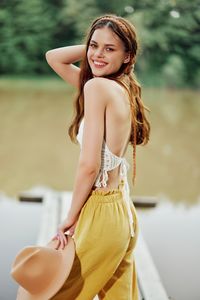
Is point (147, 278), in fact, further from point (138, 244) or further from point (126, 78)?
point (126, 78)

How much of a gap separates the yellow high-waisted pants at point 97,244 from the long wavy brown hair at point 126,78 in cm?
22

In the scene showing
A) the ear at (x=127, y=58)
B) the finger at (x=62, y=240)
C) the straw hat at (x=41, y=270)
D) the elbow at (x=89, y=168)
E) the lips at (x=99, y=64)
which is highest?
the ear at (x=127, y=58)

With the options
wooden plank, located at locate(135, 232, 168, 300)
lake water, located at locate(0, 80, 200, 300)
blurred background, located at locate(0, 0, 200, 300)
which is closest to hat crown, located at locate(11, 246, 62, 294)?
blurred background, located at locate(0, 0, 200, 300)

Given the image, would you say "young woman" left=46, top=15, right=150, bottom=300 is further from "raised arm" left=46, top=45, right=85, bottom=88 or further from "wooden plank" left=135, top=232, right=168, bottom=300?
"wooden plank" left=135, top=232, right=168, bottom=300

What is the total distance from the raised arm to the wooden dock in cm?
92

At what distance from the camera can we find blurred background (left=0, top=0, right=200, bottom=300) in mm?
3551

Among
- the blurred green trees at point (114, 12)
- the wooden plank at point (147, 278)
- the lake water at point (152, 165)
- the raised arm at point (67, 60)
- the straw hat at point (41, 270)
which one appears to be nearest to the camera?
the straw hat at point (41, 270)

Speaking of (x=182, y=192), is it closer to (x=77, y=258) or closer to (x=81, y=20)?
(x=77, y=258)

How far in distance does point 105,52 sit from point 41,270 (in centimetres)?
64

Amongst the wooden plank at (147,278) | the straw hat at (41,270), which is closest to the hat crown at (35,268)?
the straw hat at (41,270)

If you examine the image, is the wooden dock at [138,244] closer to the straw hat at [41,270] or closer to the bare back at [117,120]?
the straw hat at [41,270]

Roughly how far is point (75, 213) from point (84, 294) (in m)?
0.23

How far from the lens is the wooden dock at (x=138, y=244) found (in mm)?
2232

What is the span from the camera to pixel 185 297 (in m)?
2.52
